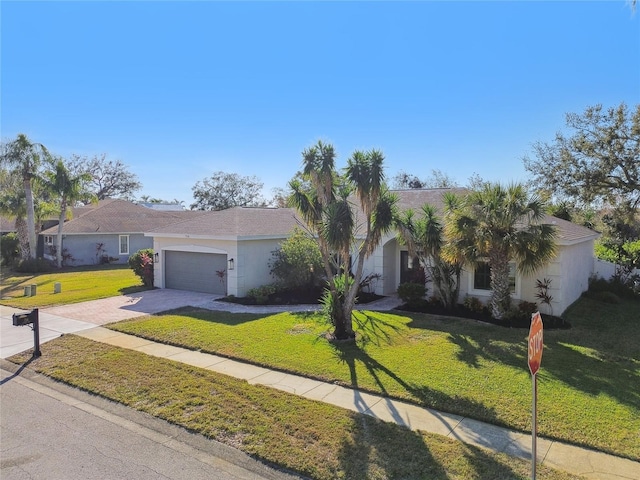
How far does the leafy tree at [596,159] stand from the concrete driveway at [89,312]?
63.6 feet

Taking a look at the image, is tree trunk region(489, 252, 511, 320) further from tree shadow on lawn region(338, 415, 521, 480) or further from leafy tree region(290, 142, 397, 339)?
tree shadow on lawn region(338, 415, 521, 480)

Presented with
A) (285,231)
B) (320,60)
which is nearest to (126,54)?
(320,60)

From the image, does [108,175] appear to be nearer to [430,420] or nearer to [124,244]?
[124,244]

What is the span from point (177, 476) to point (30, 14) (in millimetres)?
12272

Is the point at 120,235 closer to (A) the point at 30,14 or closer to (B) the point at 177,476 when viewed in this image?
(A) the point at 30,14

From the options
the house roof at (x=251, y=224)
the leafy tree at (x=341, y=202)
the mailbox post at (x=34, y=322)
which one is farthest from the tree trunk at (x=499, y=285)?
the mailbox post at (x=34, y=322)

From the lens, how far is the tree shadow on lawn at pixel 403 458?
15.6 ft

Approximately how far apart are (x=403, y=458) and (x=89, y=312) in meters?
13.0

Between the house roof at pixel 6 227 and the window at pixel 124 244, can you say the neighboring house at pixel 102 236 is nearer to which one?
the window at pixel 124 244

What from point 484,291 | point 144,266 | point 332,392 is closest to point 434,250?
point 484,291

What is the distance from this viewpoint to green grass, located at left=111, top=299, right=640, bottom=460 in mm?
6270

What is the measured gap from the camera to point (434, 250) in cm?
1348

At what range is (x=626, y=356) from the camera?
30.6 ft

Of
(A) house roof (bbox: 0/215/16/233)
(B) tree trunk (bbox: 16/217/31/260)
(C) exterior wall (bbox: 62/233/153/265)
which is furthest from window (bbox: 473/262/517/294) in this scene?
(A) house roof (bbox: 0/215/16/233)
